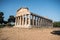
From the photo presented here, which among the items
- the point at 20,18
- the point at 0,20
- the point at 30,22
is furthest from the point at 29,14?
the point at 0,20

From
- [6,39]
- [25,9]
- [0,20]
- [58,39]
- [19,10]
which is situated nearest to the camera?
[58,39]

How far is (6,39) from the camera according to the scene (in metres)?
10.0

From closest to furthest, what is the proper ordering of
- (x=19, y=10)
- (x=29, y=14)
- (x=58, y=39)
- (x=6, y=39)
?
(x=58, y=39) → (x=6, y=39) → (x=29, y=14) → (x=19, y=10)

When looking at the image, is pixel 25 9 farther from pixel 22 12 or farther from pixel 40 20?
pixel 40 20

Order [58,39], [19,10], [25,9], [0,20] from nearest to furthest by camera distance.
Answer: [58,39]
[25,9]
[19,10]
[0,20]

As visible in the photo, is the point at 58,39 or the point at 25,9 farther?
the point at 25,9

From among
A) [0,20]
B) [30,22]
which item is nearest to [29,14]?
[30,22]

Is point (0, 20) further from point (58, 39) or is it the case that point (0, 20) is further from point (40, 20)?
point (58, 39)

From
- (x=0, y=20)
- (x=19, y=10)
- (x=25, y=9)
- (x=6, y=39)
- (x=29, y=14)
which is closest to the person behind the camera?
(x=6, y=39)

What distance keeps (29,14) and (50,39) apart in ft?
63.3

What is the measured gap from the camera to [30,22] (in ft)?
95.7

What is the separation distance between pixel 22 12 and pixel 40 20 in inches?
294

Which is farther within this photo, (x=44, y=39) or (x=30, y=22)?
(x=30, y=22)

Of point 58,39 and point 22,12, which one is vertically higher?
point 22,12
